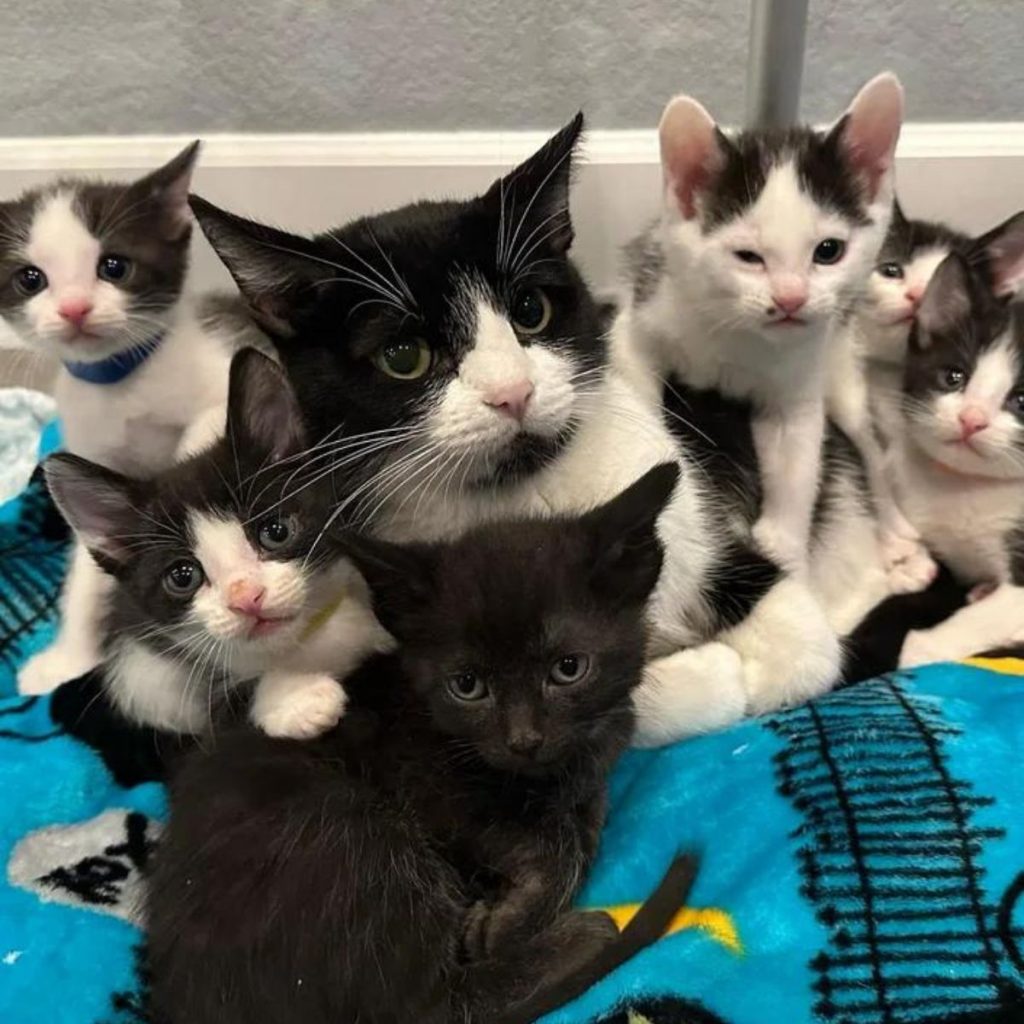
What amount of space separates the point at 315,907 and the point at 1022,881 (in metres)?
0.70

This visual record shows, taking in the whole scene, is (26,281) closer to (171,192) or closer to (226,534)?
(171,192)

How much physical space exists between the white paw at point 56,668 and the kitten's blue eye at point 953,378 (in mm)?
1320

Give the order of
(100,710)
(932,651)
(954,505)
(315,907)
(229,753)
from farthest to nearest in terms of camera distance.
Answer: (954,505) < (932,651) < (100,710) < (229,753) < (315,907)

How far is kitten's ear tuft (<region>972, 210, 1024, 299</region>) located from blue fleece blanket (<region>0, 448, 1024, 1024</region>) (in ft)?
2.03

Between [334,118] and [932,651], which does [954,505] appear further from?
[334,118]

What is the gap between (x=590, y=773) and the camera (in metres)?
1.22

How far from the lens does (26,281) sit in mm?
1629

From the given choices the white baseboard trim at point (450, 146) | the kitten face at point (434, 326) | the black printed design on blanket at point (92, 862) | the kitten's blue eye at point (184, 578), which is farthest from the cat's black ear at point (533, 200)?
the white baseboard trim at point (450, 146)

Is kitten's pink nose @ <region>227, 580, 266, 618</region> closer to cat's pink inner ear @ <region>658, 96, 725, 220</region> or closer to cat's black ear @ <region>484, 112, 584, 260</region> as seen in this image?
cat's black ear @ <region>484, 112, 584, 260</region>

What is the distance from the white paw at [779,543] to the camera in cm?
160

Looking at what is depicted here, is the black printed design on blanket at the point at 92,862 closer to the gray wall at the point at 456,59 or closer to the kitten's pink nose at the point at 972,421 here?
the kitten's pink nose at the point at 972,421

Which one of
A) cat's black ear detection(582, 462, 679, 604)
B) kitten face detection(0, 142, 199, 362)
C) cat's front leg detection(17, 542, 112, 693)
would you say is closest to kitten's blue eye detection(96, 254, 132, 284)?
kitten face detection(0, 142, 199, 362)

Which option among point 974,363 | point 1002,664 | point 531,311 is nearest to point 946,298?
point 974,363

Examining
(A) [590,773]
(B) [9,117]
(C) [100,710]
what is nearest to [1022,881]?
(A) [590,773]
